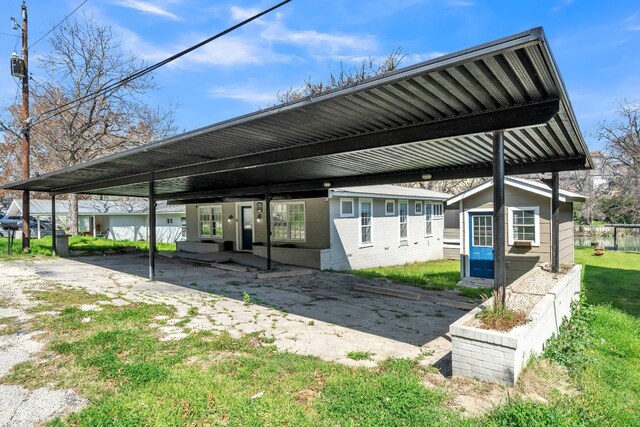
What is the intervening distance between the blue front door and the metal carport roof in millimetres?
4161

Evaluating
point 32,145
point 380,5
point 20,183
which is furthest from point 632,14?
point 32,145

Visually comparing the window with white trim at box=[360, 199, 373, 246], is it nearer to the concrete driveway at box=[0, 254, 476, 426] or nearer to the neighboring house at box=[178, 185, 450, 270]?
the neighboring house at box=[178, 185, 450, 270]

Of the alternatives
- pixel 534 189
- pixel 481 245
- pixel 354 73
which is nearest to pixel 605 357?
pixel 534 189

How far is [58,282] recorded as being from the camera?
8.56 metres

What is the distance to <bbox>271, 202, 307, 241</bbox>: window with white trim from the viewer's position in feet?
42.9

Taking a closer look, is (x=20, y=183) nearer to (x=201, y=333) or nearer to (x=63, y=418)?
(x=201, y=333)

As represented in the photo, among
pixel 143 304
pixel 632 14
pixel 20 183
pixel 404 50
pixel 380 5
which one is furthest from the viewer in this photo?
pixel 404 50

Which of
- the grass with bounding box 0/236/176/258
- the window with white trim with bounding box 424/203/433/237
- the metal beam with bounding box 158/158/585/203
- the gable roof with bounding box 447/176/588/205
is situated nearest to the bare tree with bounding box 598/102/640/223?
the window with white trim with bounding box 424/203/433/237

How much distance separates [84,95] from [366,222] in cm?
1926

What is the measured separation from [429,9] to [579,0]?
3225 millimetres

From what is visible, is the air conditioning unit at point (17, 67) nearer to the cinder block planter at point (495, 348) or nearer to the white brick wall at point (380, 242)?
the white brick wall at point (380, 242)

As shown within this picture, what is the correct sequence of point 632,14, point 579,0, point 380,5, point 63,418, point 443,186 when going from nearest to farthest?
point 63,418, point 380,5, point 579,0, point 632,14, point 443,186

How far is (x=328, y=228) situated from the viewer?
1237cm

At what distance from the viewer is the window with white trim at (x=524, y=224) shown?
9.67m
